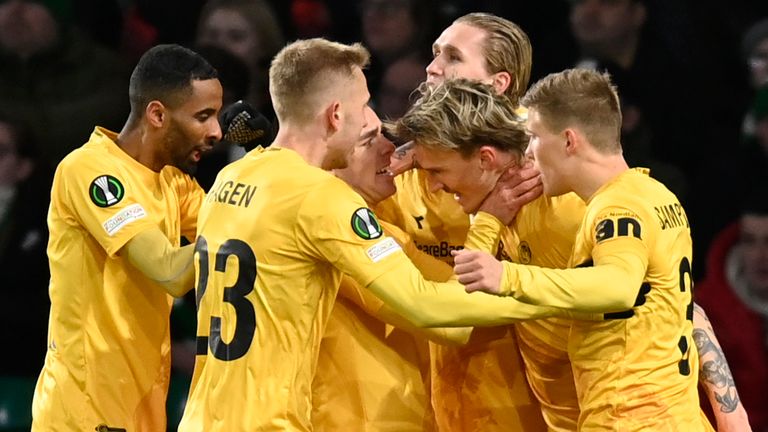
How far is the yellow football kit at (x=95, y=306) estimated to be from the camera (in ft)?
16.9

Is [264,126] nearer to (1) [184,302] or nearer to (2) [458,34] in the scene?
(2) [458,34]

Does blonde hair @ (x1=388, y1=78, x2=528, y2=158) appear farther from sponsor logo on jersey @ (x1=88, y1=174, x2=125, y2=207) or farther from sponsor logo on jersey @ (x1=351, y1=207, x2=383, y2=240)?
sponsor logo on jersey @ (x1=88, y1=174, x2=125, y2=207)

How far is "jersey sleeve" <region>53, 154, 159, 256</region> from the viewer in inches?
199

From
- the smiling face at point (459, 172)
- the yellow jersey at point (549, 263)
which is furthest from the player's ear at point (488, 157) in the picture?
the yellow jersey at point (549, 263)

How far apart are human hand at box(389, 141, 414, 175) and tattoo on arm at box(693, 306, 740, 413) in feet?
3.79

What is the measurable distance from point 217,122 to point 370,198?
64 cm

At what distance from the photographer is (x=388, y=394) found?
194 inches

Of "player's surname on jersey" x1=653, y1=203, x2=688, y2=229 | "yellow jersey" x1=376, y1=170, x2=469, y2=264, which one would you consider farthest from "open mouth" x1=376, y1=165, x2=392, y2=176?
"player's surname on jersey" x1=653, y1=203, x2=688, y2=229

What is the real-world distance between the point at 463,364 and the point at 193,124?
1277 millimetres

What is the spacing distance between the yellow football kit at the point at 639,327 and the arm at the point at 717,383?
45 cm

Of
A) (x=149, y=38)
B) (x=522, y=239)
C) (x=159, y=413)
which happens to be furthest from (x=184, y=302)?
(x=522, y=239)

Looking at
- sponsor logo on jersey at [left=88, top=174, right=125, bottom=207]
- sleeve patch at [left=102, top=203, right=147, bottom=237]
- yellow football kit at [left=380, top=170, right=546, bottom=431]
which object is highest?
sponsor logo on jersey at [left=88, top=174, right=125, bottom=207]

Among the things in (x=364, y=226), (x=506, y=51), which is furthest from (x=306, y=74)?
Result: (x=506, y=51)

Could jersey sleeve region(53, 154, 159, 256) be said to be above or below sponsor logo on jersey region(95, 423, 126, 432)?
above
